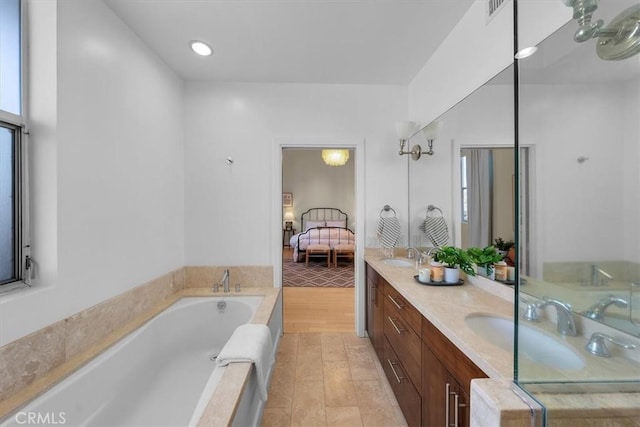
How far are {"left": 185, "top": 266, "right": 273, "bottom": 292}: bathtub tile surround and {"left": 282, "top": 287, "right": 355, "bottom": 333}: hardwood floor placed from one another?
0.65 meters

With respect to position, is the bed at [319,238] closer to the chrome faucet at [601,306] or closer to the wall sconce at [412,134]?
the wall sconce at [412,134]

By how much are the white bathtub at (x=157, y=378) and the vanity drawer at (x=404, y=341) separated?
0.87 meters

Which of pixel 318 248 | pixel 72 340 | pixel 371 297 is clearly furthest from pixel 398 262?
pixel 318 248

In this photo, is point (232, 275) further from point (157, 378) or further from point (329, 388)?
point (329, 388)

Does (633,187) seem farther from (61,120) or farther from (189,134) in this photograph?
(189,134)

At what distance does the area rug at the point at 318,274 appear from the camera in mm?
4398

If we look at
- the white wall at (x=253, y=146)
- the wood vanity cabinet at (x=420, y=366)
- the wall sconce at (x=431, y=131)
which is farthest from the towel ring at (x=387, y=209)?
the wood vanity cabinet at (x=420, y=366)

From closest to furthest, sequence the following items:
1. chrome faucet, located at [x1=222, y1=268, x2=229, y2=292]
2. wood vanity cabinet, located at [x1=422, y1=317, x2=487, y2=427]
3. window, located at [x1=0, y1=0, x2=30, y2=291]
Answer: wood vanity cabinet, located at [x1=422, y1=317, x2=487, y2=427] → window, located at [x1=0, y1=0, x2=30, y2=291] → chrome faucet, located at [x1=222, y1=268, x2=229, y2=292]

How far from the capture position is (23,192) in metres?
1.26

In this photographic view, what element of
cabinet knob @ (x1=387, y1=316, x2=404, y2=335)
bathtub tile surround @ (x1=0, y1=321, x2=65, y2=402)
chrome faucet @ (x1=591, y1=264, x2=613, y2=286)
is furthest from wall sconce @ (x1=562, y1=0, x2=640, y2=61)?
bathtub tile surround @ (x1=0, y1=321, x2=65, y2=402)

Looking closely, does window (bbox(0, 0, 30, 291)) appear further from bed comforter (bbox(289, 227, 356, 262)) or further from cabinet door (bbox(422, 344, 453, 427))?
bed comforter (bbox(289, 227, 356, 262))

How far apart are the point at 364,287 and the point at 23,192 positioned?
256 cm

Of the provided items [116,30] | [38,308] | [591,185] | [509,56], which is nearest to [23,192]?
[38,308]

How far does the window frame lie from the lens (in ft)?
4.07
